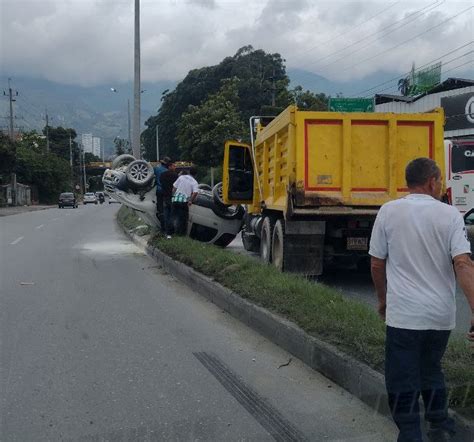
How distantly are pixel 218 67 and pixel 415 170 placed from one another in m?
56.3

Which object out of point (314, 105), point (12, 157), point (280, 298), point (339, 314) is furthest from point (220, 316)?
point (12, 157)

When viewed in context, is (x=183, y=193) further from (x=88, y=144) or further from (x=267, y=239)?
(x=88, y=144)

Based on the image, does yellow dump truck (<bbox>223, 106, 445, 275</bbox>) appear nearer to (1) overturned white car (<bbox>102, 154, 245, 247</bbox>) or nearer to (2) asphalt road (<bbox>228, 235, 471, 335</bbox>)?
(2) asphalt road (<bbox>228, 235, 471, 335</bbox>)

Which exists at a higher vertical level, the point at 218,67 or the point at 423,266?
the point at 218,67

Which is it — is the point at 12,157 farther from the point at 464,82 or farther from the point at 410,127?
the point at 410,127

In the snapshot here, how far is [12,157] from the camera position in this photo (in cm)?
4538

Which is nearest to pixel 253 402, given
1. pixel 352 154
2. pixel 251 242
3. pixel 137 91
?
pixel 352 154

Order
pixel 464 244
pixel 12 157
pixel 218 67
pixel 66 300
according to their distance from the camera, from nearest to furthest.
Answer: pixel 464 244 < pixel 66 300 < pixel 12 157 < pixel 218 67

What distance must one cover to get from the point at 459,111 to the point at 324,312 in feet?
86.0

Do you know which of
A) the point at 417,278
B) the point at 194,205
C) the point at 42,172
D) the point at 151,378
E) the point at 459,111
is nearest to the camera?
the point at 417,278

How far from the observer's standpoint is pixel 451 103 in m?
30.3

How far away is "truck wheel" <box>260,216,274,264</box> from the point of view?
11.0 m

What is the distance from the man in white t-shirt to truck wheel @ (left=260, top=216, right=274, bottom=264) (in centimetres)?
717

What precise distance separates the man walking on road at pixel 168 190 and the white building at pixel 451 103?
15.5m
